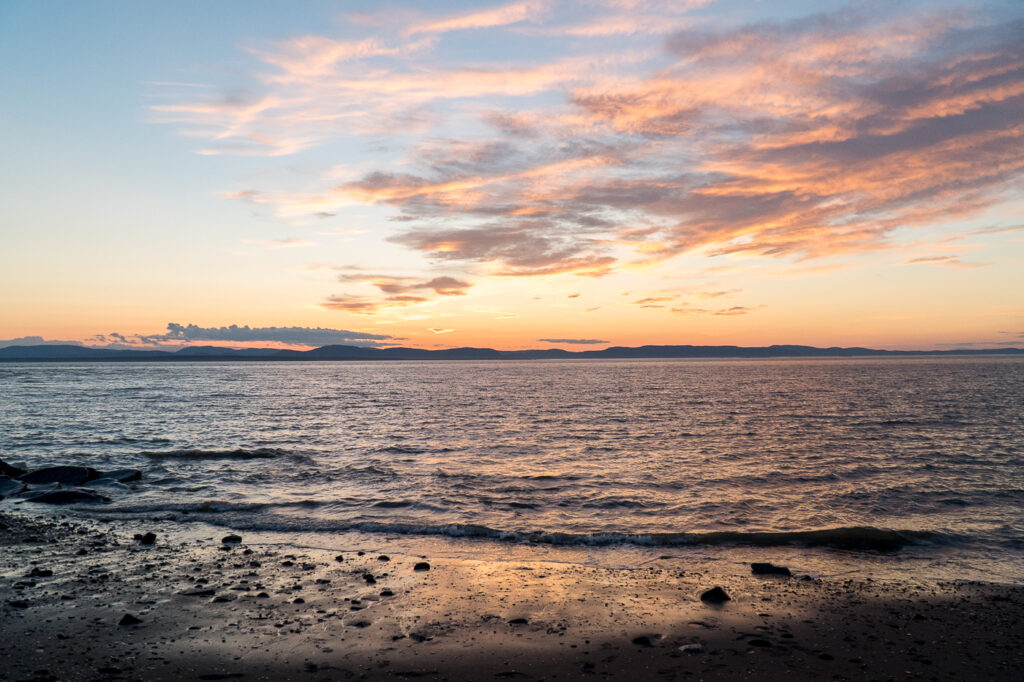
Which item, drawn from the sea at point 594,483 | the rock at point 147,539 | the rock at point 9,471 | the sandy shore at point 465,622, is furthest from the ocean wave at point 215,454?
the sandy shore at point 465,622

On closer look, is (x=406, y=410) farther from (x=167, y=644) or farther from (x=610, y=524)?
(x=167, y=644)

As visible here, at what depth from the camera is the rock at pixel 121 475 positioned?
939 inches

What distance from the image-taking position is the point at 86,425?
42.7 meters

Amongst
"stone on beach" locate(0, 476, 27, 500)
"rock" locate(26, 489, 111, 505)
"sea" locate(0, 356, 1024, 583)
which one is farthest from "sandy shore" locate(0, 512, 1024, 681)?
"stone on beach" locate(0, 476, 27, 500)

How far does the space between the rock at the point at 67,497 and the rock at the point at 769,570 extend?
843 inches

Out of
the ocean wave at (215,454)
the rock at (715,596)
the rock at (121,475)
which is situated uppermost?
the rock at (715,596)

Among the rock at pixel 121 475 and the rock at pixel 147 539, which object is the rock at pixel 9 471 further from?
the rock at pixel 147 539

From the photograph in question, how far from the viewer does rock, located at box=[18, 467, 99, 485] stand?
23141mm

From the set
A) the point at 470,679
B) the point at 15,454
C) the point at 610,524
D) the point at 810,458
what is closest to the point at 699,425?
the point at 810,458

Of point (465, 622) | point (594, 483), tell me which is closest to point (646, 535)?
point (594, 483)

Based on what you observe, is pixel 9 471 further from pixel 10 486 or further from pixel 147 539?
pixel 147 539

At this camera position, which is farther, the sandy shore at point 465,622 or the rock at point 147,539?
the rock at point 147,539

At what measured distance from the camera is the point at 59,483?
875 inches

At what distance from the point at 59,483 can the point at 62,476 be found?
1440mm
